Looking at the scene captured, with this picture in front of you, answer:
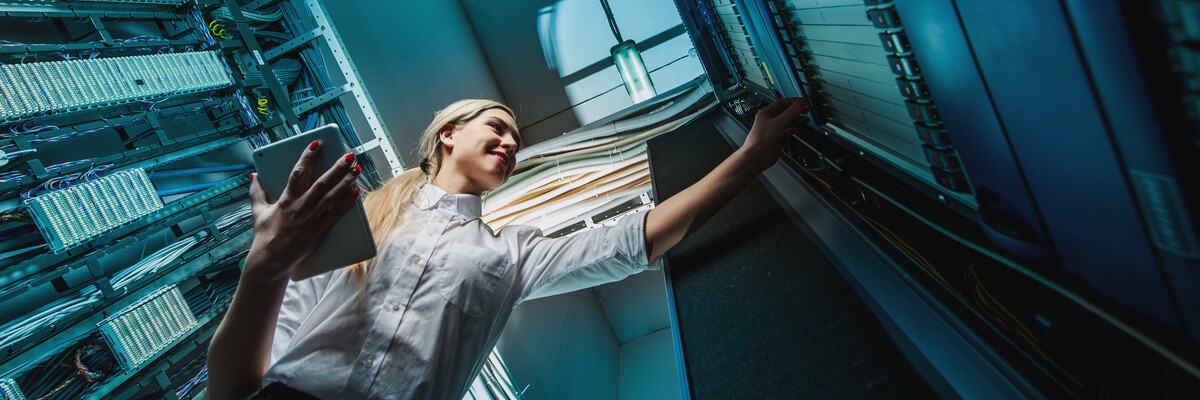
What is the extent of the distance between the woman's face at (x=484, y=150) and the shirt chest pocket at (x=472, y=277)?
264 mm

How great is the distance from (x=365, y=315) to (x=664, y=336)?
2491 mm

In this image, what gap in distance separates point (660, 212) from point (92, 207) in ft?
4.95

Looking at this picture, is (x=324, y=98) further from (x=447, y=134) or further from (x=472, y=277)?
(x=472, y=277)

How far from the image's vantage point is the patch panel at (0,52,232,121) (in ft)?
4.33

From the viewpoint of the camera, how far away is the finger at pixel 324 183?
789 mm

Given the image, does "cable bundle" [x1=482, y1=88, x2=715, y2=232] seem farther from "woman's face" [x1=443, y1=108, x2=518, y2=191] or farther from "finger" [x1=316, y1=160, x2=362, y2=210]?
"finger" [x1=316, y1=160, x2=362, y2=210]

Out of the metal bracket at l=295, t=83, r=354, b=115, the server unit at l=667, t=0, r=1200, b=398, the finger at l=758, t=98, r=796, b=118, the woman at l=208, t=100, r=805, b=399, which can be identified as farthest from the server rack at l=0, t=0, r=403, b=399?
the finger at l=758, t=98, r=796, b=118

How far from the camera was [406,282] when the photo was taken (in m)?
1.10

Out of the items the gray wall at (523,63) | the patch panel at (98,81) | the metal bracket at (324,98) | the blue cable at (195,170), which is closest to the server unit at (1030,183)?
the patch panel at (98,81)

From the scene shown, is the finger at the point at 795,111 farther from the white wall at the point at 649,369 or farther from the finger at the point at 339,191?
the white wall at the point at 649,369

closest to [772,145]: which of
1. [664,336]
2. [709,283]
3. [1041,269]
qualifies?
[709,283]

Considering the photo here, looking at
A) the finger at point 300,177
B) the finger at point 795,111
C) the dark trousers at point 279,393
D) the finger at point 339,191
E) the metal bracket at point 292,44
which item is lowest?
the dark trousers at point 279,393

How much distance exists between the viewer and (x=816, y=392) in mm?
571

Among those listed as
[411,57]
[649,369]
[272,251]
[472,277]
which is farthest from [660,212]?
[411,57]
